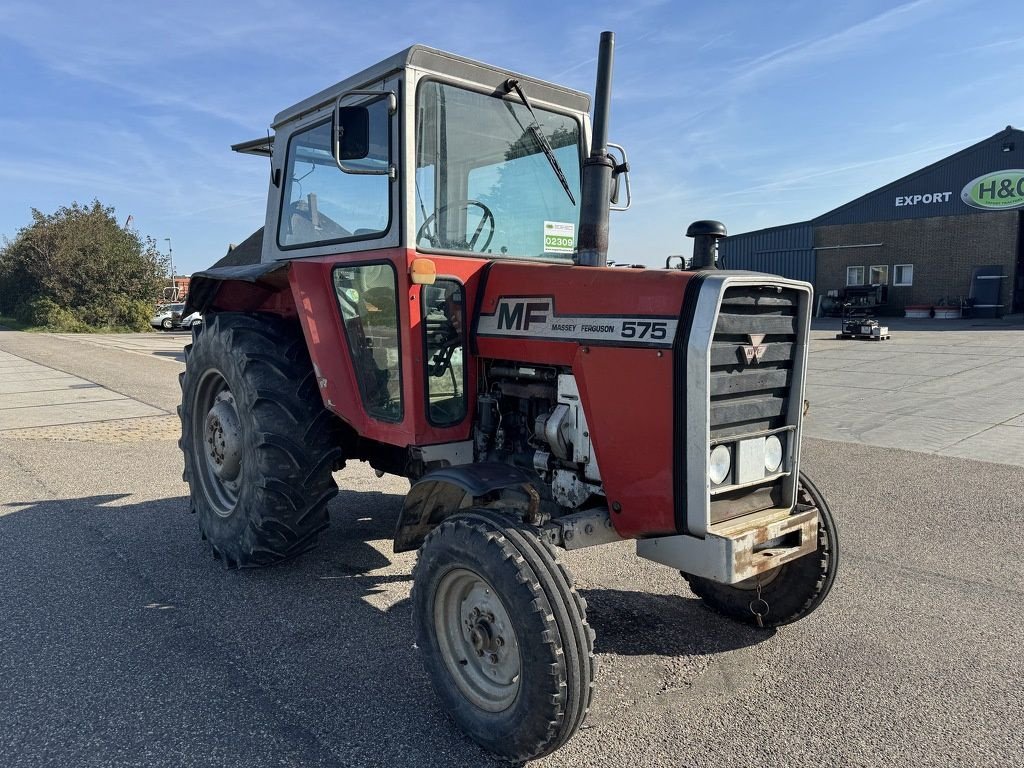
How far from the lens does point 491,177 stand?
3.48 meters

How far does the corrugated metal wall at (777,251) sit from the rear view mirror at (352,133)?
3242 centimetres

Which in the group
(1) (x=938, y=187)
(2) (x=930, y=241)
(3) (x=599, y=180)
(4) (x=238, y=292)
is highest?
(1) (x=938, y=187)

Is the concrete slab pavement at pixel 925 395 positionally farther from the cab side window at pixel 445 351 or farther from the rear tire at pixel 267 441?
the rear tire at pixel 267 441

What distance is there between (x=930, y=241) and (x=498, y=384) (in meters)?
32.1

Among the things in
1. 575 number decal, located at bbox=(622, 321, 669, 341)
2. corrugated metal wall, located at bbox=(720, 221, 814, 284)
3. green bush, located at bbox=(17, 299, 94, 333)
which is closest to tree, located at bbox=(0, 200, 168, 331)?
green bush, located at bbox=(17, 299, 94, 333)

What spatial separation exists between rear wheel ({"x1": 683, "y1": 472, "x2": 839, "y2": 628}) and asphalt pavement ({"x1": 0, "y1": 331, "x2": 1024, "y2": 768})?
11 cm

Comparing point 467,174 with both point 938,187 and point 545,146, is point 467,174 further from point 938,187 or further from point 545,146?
point 938,187

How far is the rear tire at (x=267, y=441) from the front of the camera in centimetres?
375

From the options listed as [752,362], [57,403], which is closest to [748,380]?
[752,362]

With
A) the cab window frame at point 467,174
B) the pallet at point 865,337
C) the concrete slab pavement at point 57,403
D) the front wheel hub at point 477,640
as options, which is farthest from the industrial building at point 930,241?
the front wheel hub at point 477,640

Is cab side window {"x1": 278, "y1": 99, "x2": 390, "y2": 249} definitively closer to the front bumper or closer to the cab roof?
the cab roof

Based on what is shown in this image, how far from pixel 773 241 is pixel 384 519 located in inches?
1308

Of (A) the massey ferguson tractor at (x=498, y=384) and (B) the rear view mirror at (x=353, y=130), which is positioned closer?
(A) the massey ferguson tractor at (x=498, y=384)

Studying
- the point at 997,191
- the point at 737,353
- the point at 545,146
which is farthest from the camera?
the point at 997,191
